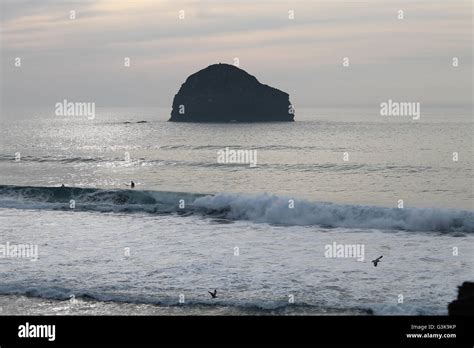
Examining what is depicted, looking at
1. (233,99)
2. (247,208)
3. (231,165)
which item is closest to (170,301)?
(247,208)

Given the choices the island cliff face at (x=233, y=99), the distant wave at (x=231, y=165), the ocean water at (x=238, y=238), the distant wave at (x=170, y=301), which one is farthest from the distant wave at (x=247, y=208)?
the island cliff face at (x=233, y=99)

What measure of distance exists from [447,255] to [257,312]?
10521 millimetres

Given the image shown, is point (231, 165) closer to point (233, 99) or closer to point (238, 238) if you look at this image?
point (238, 238)

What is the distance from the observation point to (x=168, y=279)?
1998cm

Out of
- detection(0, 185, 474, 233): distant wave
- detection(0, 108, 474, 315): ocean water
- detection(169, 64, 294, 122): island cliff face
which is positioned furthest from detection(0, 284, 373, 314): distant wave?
detection(169, 64, 294, 122): island cliff face

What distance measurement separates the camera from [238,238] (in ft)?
89.8

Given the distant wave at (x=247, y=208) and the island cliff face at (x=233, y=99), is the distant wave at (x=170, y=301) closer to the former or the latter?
the distant wave at (x=247, y=208)

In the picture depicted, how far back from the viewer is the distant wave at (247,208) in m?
29.9

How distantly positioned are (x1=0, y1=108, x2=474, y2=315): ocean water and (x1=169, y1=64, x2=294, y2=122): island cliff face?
106 metres

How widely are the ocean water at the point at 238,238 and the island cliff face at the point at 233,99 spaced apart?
106m

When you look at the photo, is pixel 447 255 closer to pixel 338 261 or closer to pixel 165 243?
pixel 338 261

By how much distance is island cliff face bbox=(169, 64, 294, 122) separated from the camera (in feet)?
539

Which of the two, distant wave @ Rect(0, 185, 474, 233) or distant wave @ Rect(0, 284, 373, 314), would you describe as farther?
distant wave @ Rect(0, 185, 474, 233)

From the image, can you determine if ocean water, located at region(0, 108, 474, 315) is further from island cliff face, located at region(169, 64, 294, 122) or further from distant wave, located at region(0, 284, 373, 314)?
island cliff face, located at region(169, 64, 294, 122)
